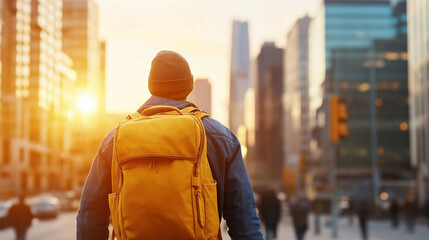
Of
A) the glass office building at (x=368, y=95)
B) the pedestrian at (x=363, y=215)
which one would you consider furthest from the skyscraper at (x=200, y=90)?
the glass office building at (x=368, y=95)

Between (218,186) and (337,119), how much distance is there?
1673 cm

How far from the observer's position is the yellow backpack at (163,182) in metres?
2.45

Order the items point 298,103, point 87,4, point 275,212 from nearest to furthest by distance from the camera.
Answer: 1. point 275,212
2. point 298,103
3. point 87,4

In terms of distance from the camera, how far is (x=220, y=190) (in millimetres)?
2670

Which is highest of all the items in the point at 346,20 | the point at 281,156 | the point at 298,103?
the point at 346,20

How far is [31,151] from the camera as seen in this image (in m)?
101

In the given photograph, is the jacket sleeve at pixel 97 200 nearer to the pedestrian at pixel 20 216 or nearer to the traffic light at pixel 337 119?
Answer: the pedestrian at pixel 20 216

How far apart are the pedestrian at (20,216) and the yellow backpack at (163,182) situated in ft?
48.8

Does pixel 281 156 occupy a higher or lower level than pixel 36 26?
lower

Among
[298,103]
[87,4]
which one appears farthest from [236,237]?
[87,4]

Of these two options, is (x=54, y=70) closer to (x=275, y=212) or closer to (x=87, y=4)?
(x=87, y=4)

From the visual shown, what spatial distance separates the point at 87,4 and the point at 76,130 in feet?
93.7

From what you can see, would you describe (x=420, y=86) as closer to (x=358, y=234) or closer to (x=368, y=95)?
(x=358, y=234)

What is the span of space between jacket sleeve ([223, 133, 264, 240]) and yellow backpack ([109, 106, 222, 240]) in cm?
13
